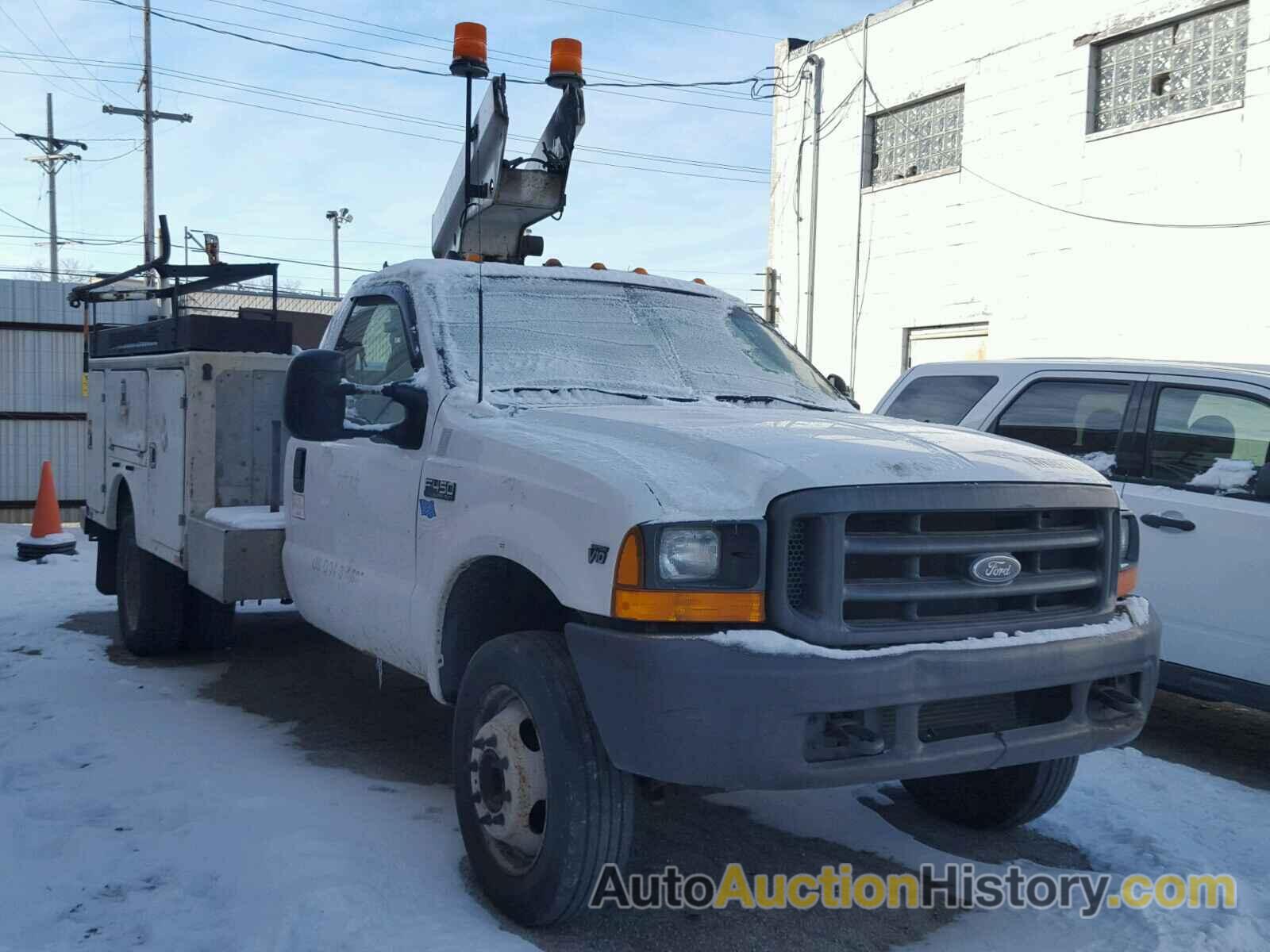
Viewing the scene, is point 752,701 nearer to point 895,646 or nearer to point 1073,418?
point 895,646

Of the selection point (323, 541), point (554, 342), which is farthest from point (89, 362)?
point (554, 342)

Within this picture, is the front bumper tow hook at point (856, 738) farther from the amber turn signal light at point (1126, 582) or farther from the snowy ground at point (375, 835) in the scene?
the amber turn signal light at point (1126, 582)

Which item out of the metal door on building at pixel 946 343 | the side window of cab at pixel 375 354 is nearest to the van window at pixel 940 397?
the side window of cab at pixel 375 354

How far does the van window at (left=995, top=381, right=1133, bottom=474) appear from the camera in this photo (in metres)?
5.80

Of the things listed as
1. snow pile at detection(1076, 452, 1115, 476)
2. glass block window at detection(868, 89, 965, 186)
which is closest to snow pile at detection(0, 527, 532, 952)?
snow pile at detection(1076, 452, 1115, 476)

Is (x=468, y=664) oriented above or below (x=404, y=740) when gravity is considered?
above

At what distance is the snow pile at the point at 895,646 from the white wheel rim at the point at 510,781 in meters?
0.69

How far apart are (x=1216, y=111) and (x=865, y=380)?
541 centimetres

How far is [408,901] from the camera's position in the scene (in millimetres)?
3463

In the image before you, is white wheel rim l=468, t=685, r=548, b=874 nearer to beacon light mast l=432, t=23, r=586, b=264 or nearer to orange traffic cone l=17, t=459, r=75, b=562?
beacon light mast l=432, t=23, r=586, b=264

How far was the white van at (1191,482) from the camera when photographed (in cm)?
510

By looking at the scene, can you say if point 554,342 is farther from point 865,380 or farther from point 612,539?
point 865,380

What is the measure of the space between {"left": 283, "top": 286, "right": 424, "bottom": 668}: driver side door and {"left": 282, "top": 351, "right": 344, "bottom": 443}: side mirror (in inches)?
13.5

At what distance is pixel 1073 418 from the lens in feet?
19.7
